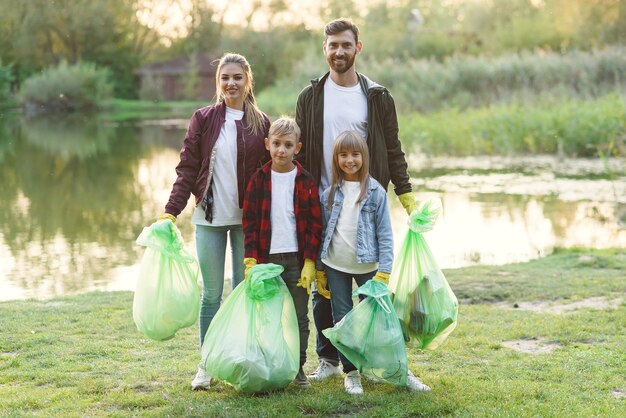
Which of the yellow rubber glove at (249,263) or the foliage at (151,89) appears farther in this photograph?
the foliage at (151,89)

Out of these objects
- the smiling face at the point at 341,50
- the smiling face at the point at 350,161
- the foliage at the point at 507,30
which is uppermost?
the foliage at the point at 507,30

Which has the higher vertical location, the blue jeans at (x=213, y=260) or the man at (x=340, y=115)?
the man at (x=340, y=115)

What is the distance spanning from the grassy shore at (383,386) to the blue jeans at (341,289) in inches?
14.2

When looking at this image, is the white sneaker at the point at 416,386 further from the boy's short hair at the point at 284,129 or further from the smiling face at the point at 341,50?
the smiling face at the point at 341,50

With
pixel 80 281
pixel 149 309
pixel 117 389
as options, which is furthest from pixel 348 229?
pixel 80 281

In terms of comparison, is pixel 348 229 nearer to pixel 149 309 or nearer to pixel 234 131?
pixel 234 131

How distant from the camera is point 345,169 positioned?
400 cm

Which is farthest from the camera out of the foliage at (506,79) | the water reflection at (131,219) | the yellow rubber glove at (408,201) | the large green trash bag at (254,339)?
the foliage at (506,79)

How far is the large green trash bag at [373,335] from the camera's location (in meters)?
3.82

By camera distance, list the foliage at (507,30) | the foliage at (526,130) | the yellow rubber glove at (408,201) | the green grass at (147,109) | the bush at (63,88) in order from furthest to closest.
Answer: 1. the bush at (63,88)
2. the green grass at (147,109)
3. the foliage at (507,30)
4. the foliage at (526,130)
5. the yellow rubber glove at (408,201)

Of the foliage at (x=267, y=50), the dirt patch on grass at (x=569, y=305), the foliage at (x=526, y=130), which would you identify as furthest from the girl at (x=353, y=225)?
the foliage at (x=267, y=50)

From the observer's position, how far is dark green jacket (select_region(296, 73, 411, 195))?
4.16 meters

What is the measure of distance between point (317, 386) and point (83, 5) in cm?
4475

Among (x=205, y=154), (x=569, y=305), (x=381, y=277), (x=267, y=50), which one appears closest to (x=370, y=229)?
(x=381, y=277)
